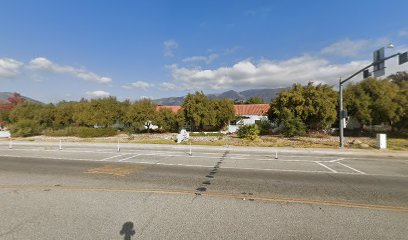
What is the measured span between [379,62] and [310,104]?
16886 millimetres

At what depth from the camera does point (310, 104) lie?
1288 inches

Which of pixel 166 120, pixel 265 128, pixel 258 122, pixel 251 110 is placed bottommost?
pixel 265 128

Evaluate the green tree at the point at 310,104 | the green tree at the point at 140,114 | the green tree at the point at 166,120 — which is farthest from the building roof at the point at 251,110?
the green tree at the point at 140,114

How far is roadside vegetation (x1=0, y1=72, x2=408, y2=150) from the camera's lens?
106 ft

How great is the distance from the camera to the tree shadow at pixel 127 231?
5.11m

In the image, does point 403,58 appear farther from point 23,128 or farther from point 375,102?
point 23,128

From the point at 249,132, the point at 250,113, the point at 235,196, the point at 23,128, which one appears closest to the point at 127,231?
the point at 235,196

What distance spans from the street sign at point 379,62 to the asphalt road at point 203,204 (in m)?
7.06

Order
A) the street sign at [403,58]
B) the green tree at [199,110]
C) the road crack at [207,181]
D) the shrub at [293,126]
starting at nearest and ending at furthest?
1. the road crack at [207,181]
2. the street sign at [403,58]
3. the shrub at [293,126]
4. the green tree at [199,110]

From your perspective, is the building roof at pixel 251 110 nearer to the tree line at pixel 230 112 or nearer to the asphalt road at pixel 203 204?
the tree line at pixel 230 112

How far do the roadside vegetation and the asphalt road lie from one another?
51.1ft

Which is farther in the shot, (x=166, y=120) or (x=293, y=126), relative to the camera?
(x=166, y=120)

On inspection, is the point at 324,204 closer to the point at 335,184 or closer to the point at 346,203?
the point at 346,203

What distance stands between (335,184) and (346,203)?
2418mm
